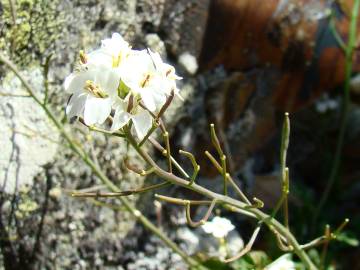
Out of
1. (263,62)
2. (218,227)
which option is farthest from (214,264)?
(263,62)

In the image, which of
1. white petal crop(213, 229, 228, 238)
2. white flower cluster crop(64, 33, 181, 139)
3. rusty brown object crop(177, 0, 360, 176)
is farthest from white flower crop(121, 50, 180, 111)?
rusty brown object crop(177, 0, 360, 176)

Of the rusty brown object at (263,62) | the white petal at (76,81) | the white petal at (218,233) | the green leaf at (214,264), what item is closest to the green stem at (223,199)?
the white petal at (76,81)

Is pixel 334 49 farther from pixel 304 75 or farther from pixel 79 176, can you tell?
pixel 79 176

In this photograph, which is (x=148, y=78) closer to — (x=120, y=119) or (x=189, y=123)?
(x=120, y=119)

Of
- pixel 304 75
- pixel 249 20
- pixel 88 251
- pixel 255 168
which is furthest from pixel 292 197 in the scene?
pixel 88 251

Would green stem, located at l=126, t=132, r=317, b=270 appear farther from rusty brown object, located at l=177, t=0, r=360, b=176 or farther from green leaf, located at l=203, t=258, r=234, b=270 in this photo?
rusty brown object, located at l=177, t=0, r=360, b=176

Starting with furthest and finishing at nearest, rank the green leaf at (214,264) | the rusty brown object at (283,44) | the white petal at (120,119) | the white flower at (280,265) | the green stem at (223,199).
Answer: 1. the rusty brown object at (283,44)
2. the green leaf at (214,264)
3. the white flower at (280,265)
4. the green stem at (223,199)
5. the white petal at (120,119)

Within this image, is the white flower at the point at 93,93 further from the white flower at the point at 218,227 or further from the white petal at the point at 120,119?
the white flower at the point at 218,227
